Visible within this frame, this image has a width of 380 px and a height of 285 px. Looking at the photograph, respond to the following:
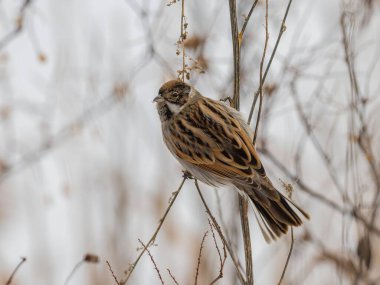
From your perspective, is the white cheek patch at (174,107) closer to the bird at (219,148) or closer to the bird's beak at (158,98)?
the bird at (219,148)

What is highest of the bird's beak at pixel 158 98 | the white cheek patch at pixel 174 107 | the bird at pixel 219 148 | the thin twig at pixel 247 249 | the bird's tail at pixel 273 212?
the white cheek patch at pixel 174 107

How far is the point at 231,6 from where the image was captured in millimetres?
3467

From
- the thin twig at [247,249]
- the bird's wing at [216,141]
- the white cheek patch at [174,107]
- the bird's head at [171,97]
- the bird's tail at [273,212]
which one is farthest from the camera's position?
the white cheek patch at [174,107]

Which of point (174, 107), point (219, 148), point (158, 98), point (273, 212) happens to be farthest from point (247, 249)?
point (174, 107)

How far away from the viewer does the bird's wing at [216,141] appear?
15.1 feet

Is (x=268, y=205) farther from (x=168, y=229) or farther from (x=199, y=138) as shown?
(x=168, y=229)

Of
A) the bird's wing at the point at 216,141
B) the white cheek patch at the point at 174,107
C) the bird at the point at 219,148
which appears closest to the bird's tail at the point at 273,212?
the bird at the point at 219,148

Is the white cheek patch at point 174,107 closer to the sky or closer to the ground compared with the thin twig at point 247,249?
closer to the sky

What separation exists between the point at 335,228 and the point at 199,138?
211 cm

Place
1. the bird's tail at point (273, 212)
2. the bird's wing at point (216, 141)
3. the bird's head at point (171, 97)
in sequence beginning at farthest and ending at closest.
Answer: the bird's head at point (171, 97) → the bird's wing at point (216, 141) → the bird's tail at point (273, 212)

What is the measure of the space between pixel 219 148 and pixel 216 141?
48 millimetres

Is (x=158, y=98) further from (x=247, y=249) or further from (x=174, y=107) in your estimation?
(x=247, y=249)

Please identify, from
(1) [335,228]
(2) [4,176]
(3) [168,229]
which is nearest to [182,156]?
(2) [4,176]

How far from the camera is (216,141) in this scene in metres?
4.72
